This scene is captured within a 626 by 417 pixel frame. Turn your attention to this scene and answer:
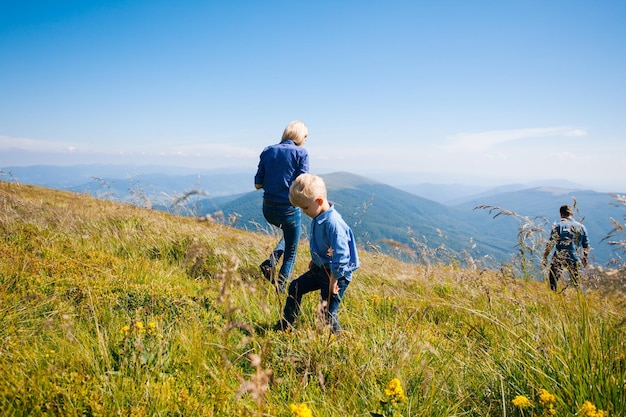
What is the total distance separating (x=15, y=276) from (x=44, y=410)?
264 centimetres

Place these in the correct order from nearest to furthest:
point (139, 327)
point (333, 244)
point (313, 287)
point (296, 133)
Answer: point (139, 327) → point (333, 244) → point (313, 287) → point (296, 133)

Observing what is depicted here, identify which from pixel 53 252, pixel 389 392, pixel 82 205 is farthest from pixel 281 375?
pixel 82 205

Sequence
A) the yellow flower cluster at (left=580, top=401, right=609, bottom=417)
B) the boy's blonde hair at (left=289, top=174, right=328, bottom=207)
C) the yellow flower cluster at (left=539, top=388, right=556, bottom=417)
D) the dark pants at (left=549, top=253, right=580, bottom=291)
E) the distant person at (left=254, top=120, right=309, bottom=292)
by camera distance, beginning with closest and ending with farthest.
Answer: the yellow flower cluster at (left=580, top=401, right=609, bottom=417), the yellow flower cluster at (left=539, top=388, right=556, bottom=417), the dark pants at (left=549, top=253, right=580, bottom=291), the boy's blonde hair at (left=289, top=174, right=328, bottom=207), the distant person at (left=254, top=120, right=309, bottom=292)

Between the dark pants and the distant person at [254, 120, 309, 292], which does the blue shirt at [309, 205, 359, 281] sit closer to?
the distant person at [254, 120, 309, 292]

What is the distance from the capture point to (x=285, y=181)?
5344mm

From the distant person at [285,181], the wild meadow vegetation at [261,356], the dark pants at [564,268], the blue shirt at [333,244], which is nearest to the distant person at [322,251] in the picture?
the blue shirt at [333,244]

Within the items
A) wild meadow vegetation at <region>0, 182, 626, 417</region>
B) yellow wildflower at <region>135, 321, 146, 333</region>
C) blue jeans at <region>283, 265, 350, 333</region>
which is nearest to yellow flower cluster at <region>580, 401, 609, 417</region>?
wild meadow vegetation at <region>0, 182, 626, 417</region>

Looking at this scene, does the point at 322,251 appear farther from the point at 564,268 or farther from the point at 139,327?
the point at 564,268

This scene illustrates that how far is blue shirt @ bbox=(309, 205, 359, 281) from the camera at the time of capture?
357cm

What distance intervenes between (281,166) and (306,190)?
5.82 feet

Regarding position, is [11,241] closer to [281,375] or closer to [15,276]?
[15,276]

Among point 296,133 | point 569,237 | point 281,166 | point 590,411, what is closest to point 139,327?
point 590,411

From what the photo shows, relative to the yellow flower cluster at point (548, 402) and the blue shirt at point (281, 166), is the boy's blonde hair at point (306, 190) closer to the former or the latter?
the blue shirt at point (281, 166)

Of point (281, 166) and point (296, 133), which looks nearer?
point (281, 166)
